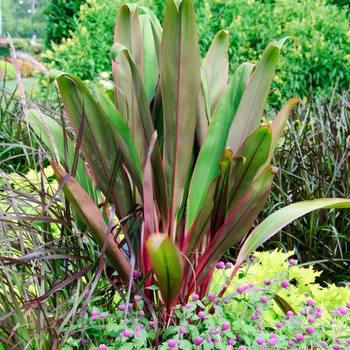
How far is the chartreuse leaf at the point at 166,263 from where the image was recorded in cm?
128

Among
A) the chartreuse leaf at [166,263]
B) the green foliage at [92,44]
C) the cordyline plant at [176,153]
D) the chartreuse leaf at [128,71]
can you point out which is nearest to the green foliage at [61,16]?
the green foliage at [92,44]

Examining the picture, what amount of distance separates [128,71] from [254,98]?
0.45 m

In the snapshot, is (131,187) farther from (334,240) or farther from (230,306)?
(334,240)

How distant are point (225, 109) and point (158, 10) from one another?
492 centimetres

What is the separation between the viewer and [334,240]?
8.02 ft

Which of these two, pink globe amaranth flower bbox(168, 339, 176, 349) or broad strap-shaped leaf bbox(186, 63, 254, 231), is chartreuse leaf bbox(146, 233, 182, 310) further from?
broad strap-shaped leaf bbox(186, 63, 254, 231)

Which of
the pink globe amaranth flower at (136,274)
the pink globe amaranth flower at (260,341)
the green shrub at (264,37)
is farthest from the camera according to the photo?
the green shrub at (264,37)

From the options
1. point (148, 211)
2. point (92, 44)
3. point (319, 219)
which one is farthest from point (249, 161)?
point (92, 44)

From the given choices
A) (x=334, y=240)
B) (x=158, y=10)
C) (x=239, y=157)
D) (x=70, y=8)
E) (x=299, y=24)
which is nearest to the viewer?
(x=239, y=157)

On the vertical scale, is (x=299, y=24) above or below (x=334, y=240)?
above

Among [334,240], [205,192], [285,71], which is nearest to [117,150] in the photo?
[205,192]

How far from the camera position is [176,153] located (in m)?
1.66

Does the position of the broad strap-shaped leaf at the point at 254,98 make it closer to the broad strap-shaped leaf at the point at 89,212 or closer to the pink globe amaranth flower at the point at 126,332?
the broad strap-shaped leaf at the point at 89,212

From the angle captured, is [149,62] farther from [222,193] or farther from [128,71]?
[222,193]
